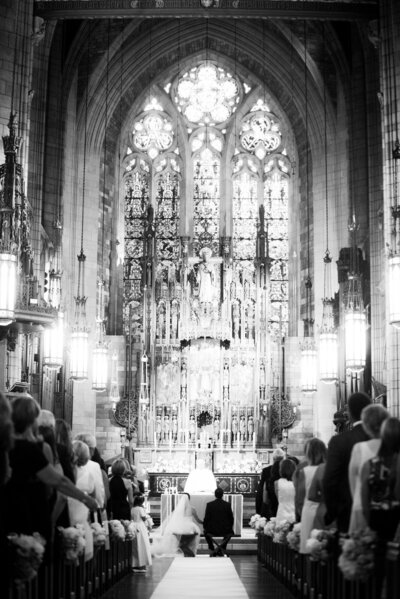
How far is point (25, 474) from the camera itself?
6.75 m

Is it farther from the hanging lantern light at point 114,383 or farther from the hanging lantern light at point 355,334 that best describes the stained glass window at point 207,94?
the hanging lantern light at point 355,334

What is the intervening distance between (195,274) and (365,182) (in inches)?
184

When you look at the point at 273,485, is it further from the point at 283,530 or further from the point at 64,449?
the point at 64,449

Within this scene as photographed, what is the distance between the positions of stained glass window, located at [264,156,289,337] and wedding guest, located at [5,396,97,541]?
63.6 feet

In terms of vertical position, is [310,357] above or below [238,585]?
above

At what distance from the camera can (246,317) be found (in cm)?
2480

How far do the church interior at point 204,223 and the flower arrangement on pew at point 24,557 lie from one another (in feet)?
36.9

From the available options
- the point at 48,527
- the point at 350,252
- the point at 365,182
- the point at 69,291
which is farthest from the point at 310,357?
the point at 48,527

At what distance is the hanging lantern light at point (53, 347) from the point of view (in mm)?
17558

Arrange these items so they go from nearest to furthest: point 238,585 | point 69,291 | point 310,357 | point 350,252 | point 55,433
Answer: point 55,433
point 238,585
point 350,252
point 310,357
point 69,291

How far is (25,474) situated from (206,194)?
21.3 m

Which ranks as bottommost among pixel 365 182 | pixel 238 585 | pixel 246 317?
pixel 238 585

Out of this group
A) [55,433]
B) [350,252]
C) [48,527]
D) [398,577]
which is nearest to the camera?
[398,577]

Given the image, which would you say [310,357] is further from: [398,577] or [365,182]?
[398,577]
